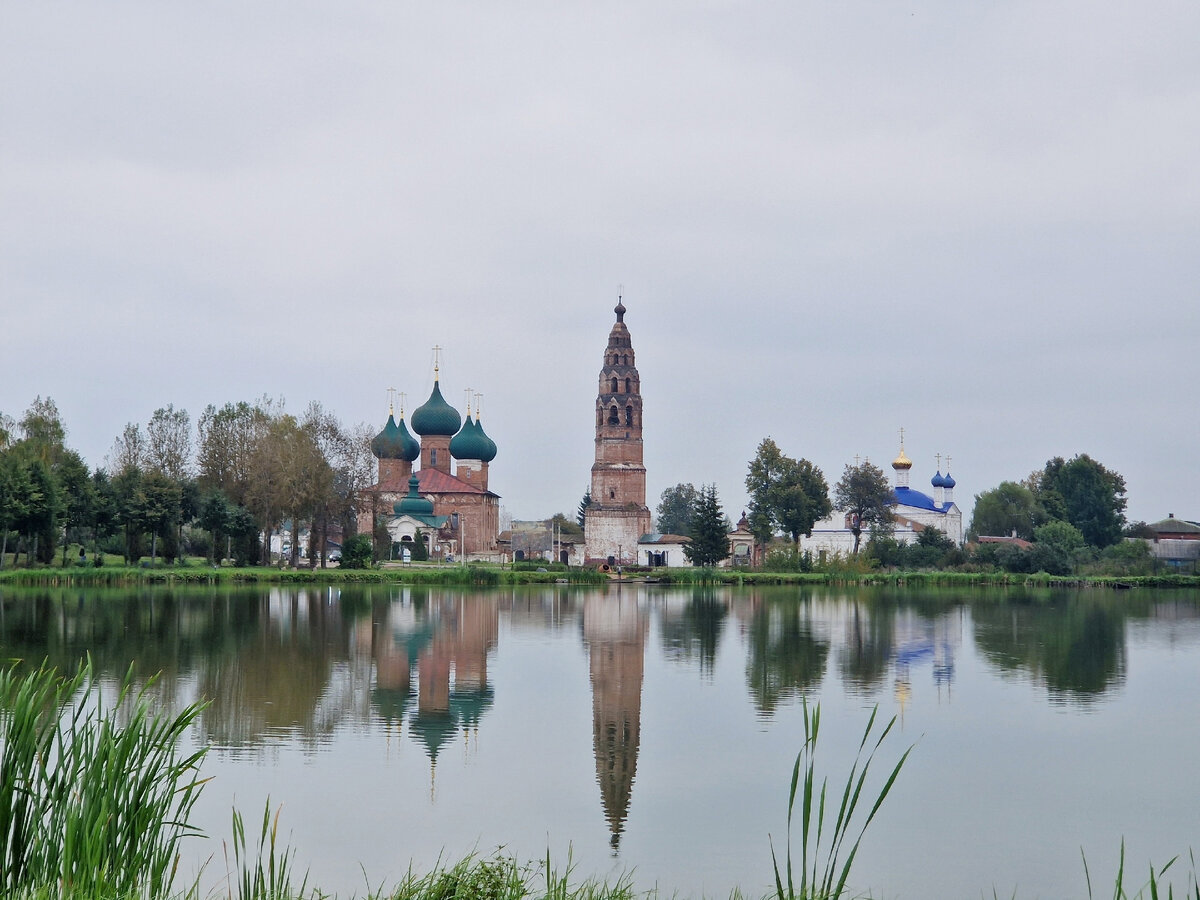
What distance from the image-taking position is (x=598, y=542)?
77.8 meters

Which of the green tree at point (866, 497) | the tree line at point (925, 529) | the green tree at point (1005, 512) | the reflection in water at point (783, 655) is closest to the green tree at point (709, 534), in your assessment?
the tree line at point (925, 529)

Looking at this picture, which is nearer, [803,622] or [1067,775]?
[1067,775]

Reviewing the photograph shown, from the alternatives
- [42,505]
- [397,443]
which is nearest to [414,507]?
[397,443]

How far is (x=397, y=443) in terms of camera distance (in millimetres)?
77875

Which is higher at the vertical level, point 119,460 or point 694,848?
point 119,460

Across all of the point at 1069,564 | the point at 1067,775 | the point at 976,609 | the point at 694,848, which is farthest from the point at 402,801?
the point at 1069,564

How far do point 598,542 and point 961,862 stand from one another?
67.3m

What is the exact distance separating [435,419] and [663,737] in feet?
227

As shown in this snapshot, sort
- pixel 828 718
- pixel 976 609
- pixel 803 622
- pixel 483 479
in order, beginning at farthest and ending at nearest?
pixel 483 479 → pixel 976 609 → pixel 803 622 → pixel 828 718

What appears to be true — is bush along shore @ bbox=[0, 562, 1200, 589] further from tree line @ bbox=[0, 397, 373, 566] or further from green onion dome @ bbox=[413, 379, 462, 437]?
green onion dome @ bbox=[413, 379, 462, 437]

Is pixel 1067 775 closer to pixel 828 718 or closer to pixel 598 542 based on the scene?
pixel 828 718

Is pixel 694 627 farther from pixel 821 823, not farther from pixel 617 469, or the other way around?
pixel 617 469

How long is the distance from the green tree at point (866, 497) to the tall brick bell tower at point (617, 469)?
11.8m

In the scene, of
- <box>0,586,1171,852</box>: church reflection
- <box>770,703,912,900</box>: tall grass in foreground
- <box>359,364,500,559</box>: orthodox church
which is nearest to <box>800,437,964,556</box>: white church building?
<box>359,364,500,559</box>: orthodox church
